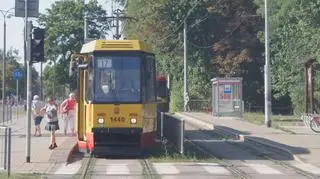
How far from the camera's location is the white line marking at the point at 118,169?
59.4ft

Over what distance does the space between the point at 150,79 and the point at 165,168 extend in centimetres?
413

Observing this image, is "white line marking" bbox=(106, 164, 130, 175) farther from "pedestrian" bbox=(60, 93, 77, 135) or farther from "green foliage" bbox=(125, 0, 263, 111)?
"green foliage" bbox=(125, 0, 263, 111)

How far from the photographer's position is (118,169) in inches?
750

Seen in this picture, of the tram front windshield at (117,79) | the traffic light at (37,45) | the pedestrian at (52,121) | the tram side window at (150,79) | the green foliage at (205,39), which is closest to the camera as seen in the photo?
the traffic light at (37,45)

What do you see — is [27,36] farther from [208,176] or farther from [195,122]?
[195,122]

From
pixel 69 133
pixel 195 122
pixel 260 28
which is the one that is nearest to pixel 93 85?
pixel 69 133

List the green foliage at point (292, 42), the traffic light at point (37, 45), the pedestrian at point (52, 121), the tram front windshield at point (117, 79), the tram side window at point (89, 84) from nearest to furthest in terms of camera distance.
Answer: the traffic light at point (37, 45)
the tram front windshield at point (117, 79)
the tram side window at point (89, 84)
the pedestrian at point (52, 121)
the green foliage at point (292, 42)

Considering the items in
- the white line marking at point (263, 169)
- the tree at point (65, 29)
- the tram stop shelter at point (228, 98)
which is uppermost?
the tree at point (65, 29)

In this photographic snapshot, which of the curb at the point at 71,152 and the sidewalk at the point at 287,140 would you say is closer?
the curb at the point at 71,152

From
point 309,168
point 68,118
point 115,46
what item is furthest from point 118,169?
point 68,118

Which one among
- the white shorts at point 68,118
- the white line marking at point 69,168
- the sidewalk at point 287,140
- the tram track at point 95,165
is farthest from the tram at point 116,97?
the white shorts at point 68,118

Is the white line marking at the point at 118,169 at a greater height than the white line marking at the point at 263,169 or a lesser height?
greater

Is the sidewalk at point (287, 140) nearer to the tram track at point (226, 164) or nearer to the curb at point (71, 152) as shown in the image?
the tram track at point (226, 164)

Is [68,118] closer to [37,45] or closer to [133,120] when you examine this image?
[133,120]
